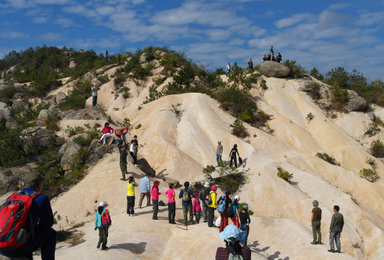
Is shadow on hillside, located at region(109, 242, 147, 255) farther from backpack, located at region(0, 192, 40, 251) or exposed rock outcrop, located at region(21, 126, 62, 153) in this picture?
exposed rock outcrop, located at region(21, 126, 62, 153)

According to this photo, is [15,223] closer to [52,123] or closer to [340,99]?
[52,123]

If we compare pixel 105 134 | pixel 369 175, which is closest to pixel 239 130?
pixel 369 175

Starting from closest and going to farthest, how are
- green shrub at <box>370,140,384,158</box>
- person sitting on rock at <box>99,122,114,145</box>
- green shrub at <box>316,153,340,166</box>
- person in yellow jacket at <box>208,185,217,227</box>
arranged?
person in yellow jacket at <box>208,185,217,227</box>, person sitting on rock at <box>99,122,114,145</box>, green shrub at <box>316,153,340,166</box>, green shrub at <box>370,140,384,158</box>

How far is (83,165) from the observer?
56.4ft

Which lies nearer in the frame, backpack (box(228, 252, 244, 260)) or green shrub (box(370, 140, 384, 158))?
backpack (box(228, 252, 244, 260))

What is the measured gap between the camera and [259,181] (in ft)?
61.8

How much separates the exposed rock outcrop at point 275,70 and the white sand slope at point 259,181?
89 centimetres

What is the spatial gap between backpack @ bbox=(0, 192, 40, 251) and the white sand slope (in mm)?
4066

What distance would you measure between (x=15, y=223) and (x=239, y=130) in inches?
869

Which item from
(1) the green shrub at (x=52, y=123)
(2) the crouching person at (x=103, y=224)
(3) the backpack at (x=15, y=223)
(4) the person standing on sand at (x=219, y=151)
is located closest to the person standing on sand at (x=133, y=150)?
(4) the person standing on sand at (x=219, y=151)

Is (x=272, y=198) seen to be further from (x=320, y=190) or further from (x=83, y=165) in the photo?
(x=83, y=165)

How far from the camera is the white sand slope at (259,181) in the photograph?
990 centimetres

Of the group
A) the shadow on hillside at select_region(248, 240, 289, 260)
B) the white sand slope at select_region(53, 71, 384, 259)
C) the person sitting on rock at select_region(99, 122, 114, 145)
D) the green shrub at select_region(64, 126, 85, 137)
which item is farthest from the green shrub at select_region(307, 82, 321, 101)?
the shadow on hillside at select_region(248, 240, 289, 260)

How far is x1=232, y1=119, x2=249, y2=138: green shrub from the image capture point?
2489cm
